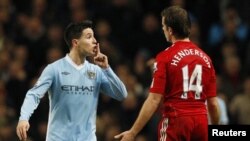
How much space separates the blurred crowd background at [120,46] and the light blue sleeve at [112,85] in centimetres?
375

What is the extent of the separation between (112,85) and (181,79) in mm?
994

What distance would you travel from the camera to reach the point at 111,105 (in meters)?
13.5

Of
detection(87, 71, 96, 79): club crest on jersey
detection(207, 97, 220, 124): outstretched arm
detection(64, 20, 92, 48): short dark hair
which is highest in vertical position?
detection(64, 20, 92, 48): short dark hair

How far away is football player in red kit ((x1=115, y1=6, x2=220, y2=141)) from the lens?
8320mm

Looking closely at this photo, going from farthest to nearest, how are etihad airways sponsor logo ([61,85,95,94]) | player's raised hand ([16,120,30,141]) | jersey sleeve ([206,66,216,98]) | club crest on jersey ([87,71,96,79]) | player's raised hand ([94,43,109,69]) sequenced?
club crest on jersey ([87,71,96,79]) → etihad airways sponsor logo ([61,85,95,94]) → player's raised hand ([94,43,109,69]) → jersey sleeve ([206,66,216,98]) → player's raised hand ([16,120,30,141])

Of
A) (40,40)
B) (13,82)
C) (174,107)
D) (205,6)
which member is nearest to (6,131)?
(13,82)

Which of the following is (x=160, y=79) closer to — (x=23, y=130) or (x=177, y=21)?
(x=177, y=21)

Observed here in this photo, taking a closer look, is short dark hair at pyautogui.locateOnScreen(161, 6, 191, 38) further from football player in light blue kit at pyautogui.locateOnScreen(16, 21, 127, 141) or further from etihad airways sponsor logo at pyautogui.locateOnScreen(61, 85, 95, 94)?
etihad airways sponsor logo at pyautogui.locateOnScreen(61, 85, 95, 94)

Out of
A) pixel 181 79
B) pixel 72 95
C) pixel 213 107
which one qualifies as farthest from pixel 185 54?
pixel 72 95

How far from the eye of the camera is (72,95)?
8.93m

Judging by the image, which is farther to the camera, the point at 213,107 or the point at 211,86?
the point at 213,107

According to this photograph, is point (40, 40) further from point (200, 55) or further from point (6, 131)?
point (200, 55)

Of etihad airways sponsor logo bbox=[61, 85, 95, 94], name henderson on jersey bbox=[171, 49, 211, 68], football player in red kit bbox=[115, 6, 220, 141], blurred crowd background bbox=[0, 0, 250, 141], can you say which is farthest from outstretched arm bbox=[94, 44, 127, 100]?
blurred crowd background bbox=[0, 0, 250, 141]

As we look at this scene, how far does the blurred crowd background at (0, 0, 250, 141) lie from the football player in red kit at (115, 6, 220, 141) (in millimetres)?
4375
